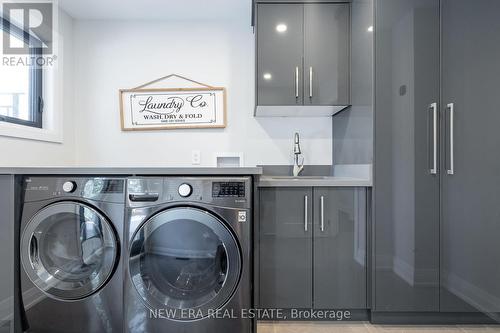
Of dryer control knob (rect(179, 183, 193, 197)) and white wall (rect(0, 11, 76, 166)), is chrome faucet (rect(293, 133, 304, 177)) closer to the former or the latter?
dryer control knob (rect(179, 183, 193, 197))

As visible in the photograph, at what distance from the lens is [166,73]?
2.46 metres

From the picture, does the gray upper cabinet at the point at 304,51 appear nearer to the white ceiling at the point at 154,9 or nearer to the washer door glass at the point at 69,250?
the white ceiling at the point at 154,9

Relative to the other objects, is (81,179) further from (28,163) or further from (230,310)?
(230,310)

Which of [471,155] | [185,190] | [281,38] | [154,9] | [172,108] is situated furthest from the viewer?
[172,108]

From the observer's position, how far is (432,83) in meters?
1.69

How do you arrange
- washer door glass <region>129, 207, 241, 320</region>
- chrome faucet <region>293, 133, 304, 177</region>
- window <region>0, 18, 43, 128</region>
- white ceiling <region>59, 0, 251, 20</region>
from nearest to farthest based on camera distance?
washer door glass <region>129, 207, 241, 320</region> → window <region>0, 18, 43, 128</region> → white ceiling <region>59, 0, 251, 20</region> → chrome faucet <region>293, 133, 304, 177</region>

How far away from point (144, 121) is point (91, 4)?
3.23 ft

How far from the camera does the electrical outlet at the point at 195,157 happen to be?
245 centimetres

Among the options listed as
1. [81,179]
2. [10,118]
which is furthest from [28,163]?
[81,179]

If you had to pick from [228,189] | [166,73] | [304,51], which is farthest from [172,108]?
[228,189]

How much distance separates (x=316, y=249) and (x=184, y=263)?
0.79 m

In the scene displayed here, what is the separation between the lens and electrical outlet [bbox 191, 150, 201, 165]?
2447 millimetres

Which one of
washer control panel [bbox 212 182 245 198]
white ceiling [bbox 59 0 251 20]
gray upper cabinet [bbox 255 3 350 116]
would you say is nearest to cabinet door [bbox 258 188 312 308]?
washer control panel [bbox 212 182 245 198]

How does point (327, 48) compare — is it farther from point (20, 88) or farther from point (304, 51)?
point (20, 88)
